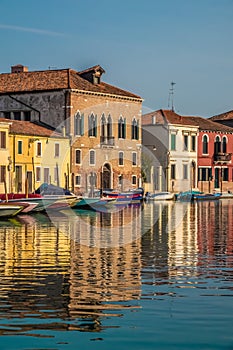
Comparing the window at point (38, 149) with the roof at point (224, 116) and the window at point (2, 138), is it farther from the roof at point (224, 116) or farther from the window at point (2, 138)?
the roof at point (224, 116)

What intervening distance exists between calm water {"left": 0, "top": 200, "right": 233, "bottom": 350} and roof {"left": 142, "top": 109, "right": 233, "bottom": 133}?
127 feet

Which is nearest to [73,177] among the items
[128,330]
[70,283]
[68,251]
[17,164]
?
[17,164]

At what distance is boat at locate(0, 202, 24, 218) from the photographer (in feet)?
109

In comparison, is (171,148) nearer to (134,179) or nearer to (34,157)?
(134,179)

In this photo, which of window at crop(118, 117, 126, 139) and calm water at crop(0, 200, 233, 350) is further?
window at crop(118, 117, 126, 139)

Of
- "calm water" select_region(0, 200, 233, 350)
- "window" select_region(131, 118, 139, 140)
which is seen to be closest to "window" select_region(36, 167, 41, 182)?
"window" select_region(131, 118, 139, 140)

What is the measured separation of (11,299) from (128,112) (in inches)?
1763

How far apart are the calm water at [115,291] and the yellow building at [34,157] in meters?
20.0

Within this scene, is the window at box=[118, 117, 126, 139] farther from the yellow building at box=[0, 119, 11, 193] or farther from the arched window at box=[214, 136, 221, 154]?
the arched window at box=[214, 136, 221, 154]

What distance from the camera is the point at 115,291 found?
45.5 ft

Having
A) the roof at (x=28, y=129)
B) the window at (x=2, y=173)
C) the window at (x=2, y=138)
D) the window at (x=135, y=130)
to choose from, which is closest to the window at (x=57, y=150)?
the roof at (x=28, y=129)

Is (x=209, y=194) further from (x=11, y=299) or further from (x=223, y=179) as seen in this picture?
(x=11, y=299)

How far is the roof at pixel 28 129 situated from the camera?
46.5 m

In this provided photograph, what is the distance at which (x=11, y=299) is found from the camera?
42.9 ft
